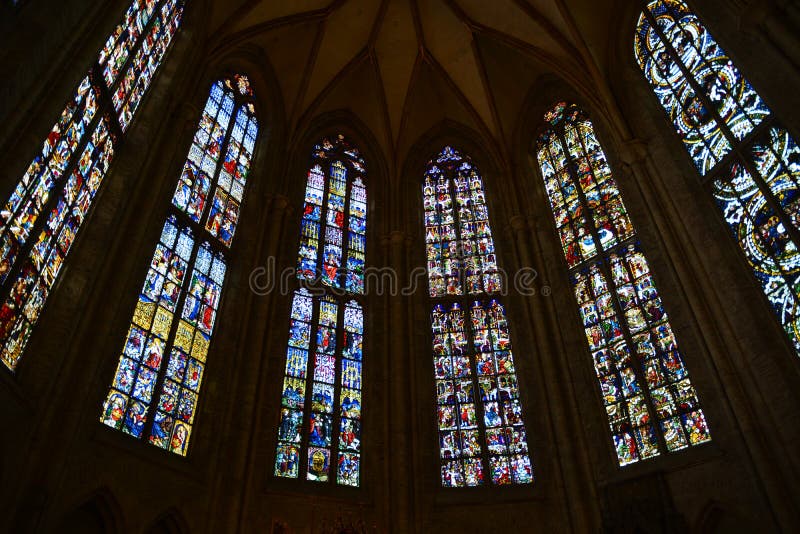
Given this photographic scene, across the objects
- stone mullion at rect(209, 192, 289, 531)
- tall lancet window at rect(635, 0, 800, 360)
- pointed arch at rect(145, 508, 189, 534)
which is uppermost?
tall lancet window at rect(635, 0, 800, 360)

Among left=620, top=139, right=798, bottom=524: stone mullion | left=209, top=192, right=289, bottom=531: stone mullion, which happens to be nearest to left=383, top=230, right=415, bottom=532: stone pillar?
left=209, top=192, right=289, bottom=531: stone mullion

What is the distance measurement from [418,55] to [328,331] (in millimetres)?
7218

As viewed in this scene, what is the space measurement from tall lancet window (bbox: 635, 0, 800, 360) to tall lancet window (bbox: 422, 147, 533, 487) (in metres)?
4.61

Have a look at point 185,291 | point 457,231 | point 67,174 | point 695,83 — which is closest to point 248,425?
Answer: point 185,291

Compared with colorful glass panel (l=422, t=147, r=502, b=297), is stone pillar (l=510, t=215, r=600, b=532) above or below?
below

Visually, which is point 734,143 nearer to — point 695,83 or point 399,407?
point 695,83

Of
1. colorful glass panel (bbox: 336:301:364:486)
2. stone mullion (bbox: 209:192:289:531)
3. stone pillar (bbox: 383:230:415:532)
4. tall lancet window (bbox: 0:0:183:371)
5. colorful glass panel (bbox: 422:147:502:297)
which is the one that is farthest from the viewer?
colorful glass panel (bbox: 422:147:502:297)

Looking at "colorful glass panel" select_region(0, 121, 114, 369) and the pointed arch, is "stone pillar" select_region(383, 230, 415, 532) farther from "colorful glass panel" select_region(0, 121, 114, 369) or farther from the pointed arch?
"colorful glass panel" select_region(0, 121, 114, 369)

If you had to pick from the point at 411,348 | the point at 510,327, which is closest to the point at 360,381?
the point at 411,348

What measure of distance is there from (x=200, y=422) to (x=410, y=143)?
869cm

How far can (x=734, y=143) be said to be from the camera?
9711 mm

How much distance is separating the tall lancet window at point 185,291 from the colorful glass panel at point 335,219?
1.67 meters

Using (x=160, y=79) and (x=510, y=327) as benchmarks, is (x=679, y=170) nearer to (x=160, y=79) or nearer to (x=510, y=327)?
(x=510, y=327)

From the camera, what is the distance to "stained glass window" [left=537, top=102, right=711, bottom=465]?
9969 millimetres
